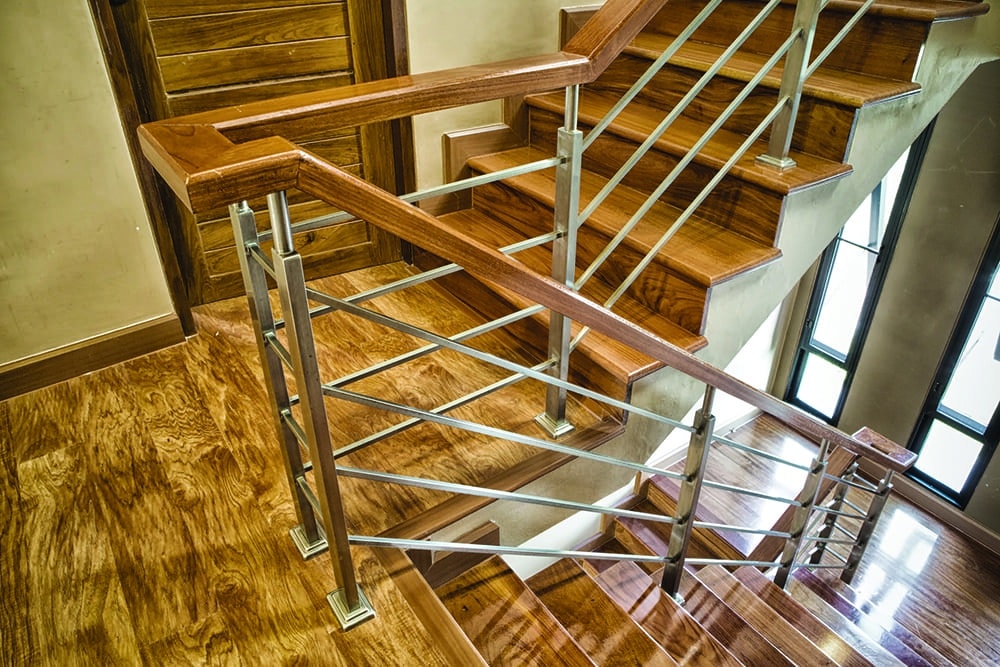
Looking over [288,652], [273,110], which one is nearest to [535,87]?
[273,110]

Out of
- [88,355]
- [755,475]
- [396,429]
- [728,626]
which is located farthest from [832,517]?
[88,355]

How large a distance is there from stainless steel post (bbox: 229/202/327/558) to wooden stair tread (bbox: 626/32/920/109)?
1646mm

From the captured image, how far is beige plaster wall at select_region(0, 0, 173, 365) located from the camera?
1.72 m

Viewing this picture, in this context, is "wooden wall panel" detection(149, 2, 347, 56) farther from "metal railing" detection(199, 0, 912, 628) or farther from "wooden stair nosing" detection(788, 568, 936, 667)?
"wooden stair nosing" detection(788, 568, 936, 667)

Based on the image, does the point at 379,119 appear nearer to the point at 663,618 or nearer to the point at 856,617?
the point at 663,618

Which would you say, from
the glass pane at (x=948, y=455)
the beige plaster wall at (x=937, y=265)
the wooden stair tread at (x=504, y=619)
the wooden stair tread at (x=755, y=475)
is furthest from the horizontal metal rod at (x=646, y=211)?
the glass pane at (x=948, y=455)

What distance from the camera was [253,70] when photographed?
2.20 meters

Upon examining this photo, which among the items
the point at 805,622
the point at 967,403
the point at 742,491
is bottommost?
the point at 967,403

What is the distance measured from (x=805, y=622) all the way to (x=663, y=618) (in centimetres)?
93

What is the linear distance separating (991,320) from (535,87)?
4669 millimetres

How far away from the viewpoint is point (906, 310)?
509 centimetres

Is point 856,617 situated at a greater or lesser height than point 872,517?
lesser

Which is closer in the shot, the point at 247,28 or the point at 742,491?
the point at 742,491

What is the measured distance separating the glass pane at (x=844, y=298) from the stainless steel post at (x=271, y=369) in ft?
16.9
